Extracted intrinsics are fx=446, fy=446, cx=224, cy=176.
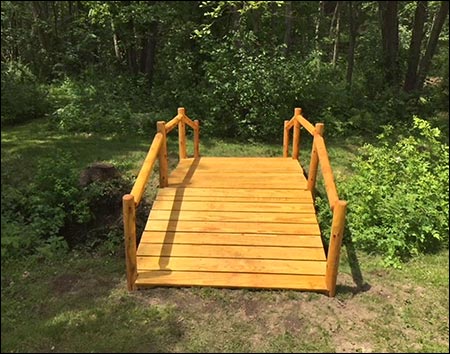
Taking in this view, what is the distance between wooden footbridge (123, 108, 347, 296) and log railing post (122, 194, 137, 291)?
10 millimetres

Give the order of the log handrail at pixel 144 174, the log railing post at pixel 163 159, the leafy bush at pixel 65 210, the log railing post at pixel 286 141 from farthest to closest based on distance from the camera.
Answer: the log railing post at pixel 286 141 → the log railing post at pixel 163 159 → the leafy bush at pixel 65 210 → the log handrail at pixel 144 174

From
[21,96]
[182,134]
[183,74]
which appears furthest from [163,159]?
[21,96]

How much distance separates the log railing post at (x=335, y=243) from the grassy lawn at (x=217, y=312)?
17 cm

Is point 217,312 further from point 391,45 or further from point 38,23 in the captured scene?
point 38,23

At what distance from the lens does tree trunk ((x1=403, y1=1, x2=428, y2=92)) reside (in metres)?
11.3

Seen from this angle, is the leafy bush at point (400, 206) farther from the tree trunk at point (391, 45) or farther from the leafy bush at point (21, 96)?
the leafy bush at point (21, 96)

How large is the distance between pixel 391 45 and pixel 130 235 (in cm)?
976

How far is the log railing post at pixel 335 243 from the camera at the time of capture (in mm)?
4441

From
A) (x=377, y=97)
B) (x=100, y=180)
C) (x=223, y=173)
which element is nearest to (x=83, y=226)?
(x=100, y=180)

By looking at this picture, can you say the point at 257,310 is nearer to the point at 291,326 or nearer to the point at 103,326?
the point at 291,326

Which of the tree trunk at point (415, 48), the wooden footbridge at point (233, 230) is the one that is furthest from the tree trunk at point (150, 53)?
the tree trunk at point (415, 48)

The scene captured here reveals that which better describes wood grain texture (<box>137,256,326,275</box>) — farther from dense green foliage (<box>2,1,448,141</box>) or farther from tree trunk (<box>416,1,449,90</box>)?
tree trunk (<box>416,1,449,90</box>)

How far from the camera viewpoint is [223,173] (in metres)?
7.70

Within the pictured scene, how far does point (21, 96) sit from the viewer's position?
34.1ft
